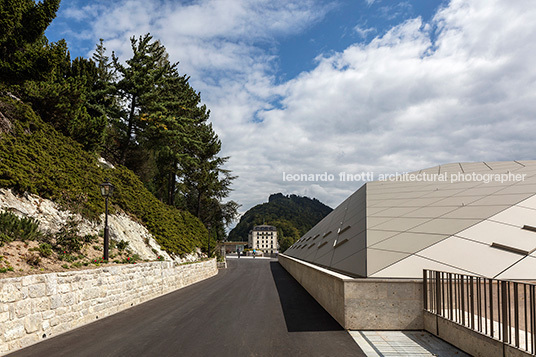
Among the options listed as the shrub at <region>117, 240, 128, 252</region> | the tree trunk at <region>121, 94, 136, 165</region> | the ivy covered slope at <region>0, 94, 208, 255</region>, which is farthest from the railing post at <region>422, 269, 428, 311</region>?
the tree trunk at <region>121, 94, 136, 165</region>

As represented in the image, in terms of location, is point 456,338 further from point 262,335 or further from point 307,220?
point 307,220

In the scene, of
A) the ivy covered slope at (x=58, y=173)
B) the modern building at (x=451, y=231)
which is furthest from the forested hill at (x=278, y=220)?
the modern building at (x=451, y=231)

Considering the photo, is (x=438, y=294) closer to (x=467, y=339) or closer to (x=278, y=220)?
(x=467, y=339)

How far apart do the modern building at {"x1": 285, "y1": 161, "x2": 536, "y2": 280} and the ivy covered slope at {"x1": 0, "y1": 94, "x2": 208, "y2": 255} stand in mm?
10649

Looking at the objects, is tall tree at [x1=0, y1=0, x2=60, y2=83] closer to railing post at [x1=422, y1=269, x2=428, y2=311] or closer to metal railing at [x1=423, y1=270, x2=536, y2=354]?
railing post at [x1=422, y1=269, x2=428, y2=311]

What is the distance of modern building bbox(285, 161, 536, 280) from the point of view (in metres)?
7.82

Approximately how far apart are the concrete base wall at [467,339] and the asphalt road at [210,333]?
1.90 metres

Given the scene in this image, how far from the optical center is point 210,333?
7.11 metres

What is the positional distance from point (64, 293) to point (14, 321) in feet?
4.42

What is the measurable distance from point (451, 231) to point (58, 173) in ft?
47.9

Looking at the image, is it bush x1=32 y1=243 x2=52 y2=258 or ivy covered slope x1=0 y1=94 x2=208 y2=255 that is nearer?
bush x1=32 y1=243 x2=52 y2=258

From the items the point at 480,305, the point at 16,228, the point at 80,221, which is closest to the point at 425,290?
the point at 480,305

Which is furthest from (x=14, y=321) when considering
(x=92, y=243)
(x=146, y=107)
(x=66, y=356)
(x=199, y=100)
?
(x=199, y=100)

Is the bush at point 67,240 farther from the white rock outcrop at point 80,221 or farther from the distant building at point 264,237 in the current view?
the distant building at point 264,237
